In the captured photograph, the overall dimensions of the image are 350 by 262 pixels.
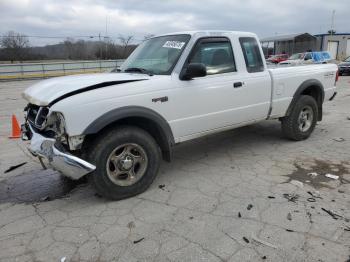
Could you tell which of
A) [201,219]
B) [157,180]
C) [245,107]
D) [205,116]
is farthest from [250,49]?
[201,219]

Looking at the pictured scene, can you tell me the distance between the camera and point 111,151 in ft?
12.6

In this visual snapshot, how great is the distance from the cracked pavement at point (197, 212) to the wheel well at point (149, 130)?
0.51 meters

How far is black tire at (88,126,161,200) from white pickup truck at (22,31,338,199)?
0.4 inches

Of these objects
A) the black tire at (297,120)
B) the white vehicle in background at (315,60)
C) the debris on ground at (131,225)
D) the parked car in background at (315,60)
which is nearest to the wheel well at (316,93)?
the black tire at (297,120)

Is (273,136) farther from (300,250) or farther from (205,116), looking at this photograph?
(300,250)

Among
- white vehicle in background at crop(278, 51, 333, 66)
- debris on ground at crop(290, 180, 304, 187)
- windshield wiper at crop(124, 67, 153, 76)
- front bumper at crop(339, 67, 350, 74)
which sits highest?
white vehicle in background at crop(278, 51, 333, 66)

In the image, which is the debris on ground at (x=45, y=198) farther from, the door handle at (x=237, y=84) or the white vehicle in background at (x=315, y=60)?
the white vehicle in background at (x=315, y=60)

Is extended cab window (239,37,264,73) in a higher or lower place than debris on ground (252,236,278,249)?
higher

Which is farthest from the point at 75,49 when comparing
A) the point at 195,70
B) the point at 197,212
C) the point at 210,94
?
the point at 197,212

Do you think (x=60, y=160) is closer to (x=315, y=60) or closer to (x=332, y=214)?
(x=332, y=214)

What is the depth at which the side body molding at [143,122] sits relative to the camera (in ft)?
12.1

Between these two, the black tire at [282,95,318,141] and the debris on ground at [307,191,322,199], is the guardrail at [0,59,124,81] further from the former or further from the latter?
the debris on ground at [307,191,322,199]

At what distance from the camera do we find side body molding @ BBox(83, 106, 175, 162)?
367cm

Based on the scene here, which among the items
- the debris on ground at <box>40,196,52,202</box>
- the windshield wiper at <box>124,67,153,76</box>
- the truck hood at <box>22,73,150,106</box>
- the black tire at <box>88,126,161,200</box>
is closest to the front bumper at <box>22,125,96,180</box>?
the black tire at <box>88,126,161,200</box>
